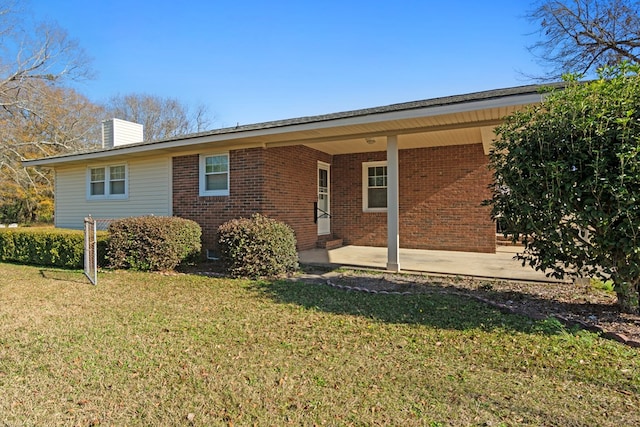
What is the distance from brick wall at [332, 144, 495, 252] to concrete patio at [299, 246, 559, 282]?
45 centimetres

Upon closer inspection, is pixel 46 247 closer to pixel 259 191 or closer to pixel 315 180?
pixel 259 191

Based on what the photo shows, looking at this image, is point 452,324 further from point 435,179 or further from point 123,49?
point 123,49

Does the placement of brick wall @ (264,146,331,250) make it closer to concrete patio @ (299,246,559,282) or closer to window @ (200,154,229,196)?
concrete patio @ (299,246,559,282)

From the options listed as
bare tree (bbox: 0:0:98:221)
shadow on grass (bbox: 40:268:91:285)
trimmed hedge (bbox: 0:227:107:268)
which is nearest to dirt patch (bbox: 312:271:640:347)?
shadow on grass (bbox: 40:268:91:285)

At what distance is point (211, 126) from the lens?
35188 millimetres

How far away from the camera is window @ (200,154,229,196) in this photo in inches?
364

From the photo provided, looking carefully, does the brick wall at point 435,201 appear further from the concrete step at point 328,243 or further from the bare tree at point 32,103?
the bare tree at point 32,103

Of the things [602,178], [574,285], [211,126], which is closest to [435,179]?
[574,285]

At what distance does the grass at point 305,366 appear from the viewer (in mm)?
2494

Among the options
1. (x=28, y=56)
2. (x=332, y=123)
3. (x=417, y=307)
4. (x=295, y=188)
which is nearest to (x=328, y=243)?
(x=295, y=188)

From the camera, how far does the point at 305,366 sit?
10.5 feet

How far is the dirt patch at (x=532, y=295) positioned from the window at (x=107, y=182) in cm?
772

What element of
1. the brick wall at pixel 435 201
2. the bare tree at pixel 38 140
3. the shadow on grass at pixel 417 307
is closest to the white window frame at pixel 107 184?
the brick wall at pixel 435 201

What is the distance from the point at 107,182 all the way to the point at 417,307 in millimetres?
10527
